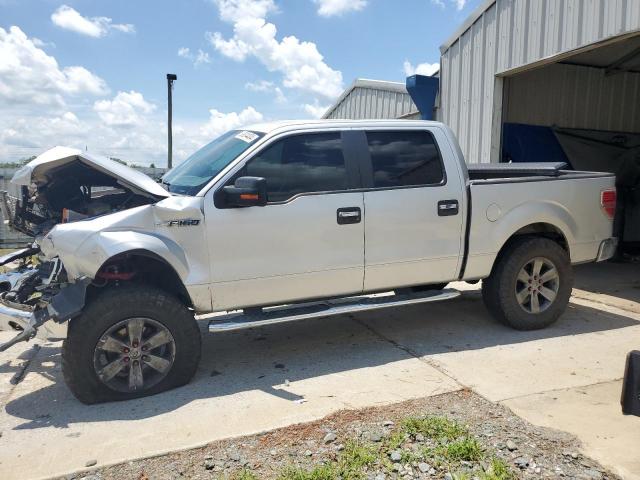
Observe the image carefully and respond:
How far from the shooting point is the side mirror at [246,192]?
4.03m

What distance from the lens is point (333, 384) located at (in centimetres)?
425

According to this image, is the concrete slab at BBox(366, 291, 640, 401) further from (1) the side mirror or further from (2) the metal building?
(2) the metal building

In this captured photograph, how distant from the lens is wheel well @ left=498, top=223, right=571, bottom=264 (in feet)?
17.9

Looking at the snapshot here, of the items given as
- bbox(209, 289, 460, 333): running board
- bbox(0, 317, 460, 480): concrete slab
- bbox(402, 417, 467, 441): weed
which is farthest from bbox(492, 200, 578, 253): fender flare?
bbox(402, 417, 467, 441): weed

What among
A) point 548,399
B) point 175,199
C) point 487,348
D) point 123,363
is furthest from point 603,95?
point 123,363

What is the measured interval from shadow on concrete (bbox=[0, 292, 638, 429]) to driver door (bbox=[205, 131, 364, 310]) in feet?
2.11

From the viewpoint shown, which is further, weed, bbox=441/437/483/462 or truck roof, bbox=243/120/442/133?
truck roof, bbox=243/120/442/133

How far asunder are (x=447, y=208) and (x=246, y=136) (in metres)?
1.98

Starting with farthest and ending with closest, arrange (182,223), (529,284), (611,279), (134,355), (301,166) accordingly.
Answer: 1. (611,279)
2. (529,284)
3. (301,166)
4. (182,223)
5. (134,355)

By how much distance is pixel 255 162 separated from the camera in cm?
436

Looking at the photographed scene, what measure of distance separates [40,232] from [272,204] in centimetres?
189

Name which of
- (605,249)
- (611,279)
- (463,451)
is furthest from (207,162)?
(611,279)

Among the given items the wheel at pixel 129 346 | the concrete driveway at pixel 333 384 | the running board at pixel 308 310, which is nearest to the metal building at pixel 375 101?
the concrete driveway at pixel 333 384

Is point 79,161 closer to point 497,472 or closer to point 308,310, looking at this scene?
point 308,310
